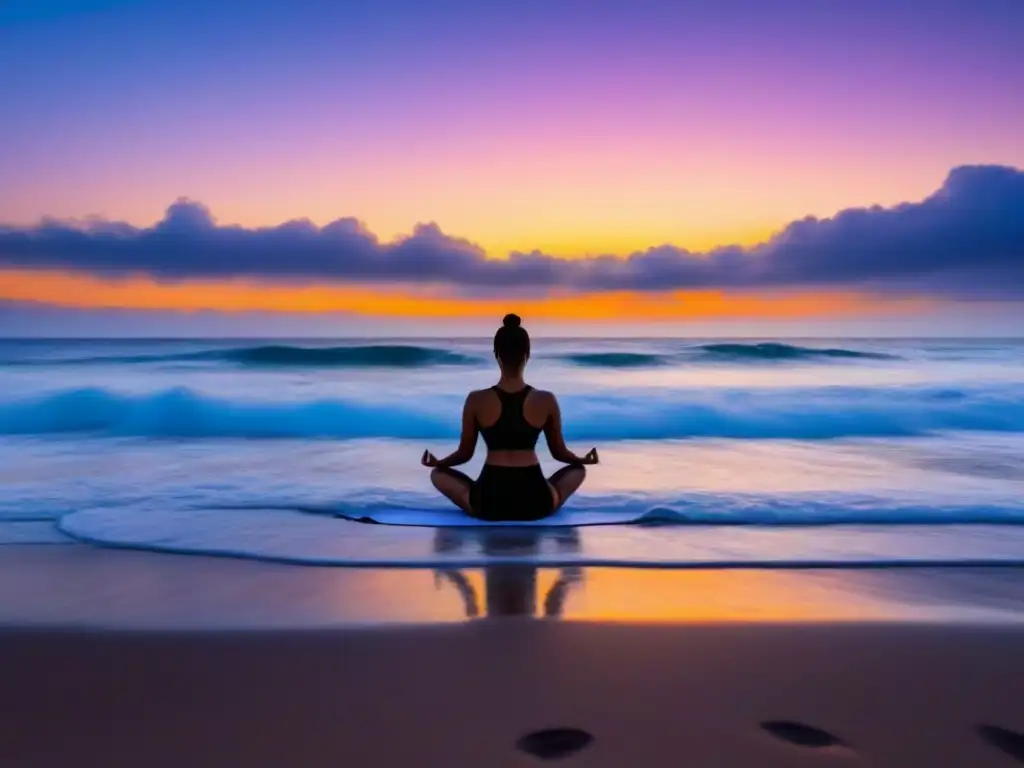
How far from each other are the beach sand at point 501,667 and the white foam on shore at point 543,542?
29 centimetres

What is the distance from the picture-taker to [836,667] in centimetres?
312

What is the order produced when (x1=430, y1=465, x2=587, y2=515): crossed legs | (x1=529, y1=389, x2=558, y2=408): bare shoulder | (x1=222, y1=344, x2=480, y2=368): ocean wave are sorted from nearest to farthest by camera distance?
(x1=529, y1=389, x2=558, y2=408): bare shoulder → (x1=430, y1=465, x2=587, y2=515): crossed legs → (x1=222, y1=344, x2=480, y2=368): ocean wave

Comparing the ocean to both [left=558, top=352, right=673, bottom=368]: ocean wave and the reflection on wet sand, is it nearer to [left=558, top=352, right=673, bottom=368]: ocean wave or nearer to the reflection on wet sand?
the reflection on wet sand

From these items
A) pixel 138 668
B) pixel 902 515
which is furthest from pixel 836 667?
pixel 902 515

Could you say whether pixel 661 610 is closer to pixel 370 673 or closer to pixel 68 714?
pixel 370 673

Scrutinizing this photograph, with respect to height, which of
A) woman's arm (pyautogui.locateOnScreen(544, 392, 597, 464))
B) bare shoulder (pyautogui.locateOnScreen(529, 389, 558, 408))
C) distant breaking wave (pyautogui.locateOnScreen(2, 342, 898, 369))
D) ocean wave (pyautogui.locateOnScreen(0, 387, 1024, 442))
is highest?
bare shoulder (pyautogui.locateOnScreen(529, 389, 558, 408))

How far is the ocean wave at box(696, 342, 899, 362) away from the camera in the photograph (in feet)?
113

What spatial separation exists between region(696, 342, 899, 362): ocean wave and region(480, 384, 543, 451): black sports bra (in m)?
29.4

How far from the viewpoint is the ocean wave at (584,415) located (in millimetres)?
13602

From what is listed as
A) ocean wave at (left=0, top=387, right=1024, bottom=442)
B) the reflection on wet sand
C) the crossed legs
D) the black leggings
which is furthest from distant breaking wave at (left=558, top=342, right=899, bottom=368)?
the reflection on wet sand

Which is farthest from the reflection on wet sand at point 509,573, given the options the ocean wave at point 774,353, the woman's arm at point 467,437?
the ocean wave at point 774,353

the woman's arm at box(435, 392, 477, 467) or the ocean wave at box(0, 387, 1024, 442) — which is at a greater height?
the woman's arm at box(435, 392, 477, 467)

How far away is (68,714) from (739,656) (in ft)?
8.16

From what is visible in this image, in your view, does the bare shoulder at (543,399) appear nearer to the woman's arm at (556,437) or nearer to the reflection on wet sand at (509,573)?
the woman's arm at (556,437)
